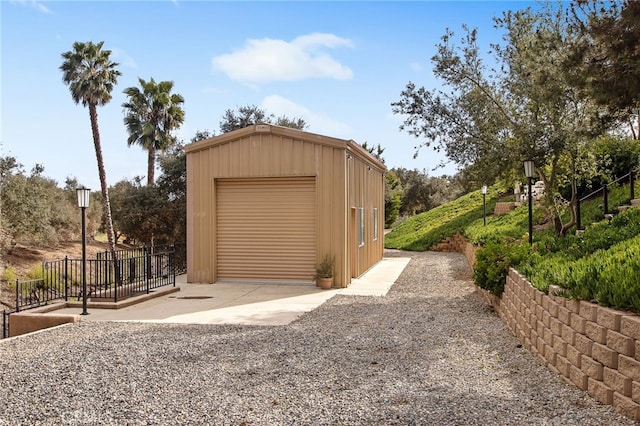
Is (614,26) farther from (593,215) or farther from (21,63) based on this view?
(21,63)

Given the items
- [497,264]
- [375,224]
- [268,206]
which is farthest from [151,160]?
[497,264]

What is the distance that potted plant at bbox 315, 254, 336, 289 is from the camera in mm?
11281

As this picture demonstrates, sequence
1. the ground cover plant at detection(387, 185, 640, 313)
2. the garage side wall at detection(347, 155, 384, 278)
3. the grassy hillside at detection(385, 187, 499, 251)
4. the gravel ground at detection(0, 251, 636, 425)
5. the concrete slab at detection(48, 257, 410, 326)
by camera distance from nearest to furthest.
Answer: the gravel ground at detection(0, 251, 636, 425)
the ground cover plant at detection(387, 185, 640, 313)
the concrete slab at detection(48, 257, 410, 326)
the garage side wall at detection(347, 155, 384, 278)
the grassy hillside at detection(385, 187, 499, 251)

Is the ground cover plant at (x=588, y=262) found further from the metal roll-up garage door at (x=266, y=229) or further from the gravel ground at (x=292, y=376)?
the metal roll-up garage door at (x=266, y=229)

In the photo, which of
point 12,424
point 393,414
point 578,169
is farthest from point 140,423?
point 578,169

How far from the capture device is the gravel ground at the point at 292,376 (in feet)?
12.8

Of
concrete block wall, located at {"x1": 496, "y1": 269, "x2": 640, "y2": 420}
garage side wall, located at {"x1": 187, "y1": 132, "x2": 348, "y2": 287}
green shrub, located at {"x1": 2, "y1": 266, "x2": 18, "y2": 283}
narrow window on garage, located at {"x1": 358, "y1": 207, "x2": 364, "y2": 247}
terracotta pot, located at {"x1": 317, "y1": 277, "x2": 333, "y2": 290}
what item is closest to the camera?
concrete block wall, located at {"x1": 496, "y1": 269, "x2": 640, "y2": 420}

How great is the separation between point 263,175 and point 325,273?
2640 millimetres

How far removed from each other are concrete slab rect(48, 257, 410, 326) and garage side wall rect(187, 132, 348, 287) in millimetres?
796

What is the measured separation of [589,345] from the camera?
4227mm

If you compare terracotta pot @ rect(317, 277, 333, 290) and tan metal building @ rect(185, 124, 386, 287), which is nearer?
terracotta pot @ rect(317, 277, 333, 290)

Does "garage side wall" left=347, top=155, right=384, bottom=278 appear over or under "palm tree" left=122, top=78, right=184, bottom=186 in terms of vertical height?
under

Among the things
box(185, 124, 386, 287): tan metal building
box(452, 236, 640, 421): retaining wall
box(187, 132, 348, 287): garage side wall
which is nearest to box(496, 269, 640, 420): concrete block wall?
box(452, 236, 640, 421): retaining wall

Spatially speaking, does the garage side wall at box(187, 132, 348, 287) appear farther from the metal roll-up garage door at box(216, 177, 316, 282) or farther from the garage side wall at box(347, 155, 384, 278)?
the garage side wall at box(347, 155, 384, 278)
